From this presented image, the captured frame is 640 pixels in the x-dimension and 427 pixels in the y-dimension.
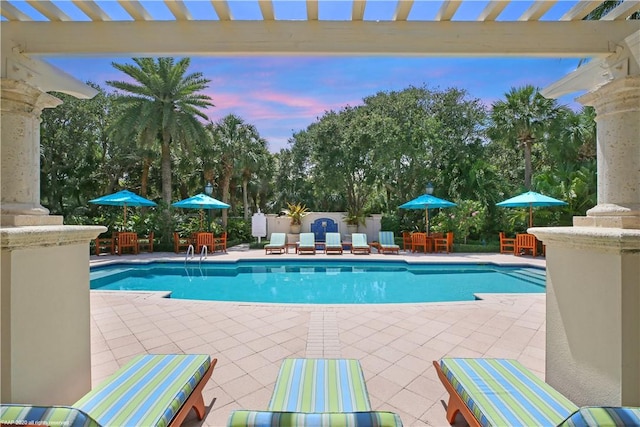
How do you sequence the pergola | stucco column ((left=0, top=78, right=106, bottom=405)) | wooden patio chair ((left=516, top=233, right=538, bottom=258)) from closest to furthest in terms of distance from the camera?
1. stucco column ((left=0, top=78, right=106, bottom=405))
2. the pergola
3. wooden patio chair ((left=516, top=233, right=538, bottom=258))

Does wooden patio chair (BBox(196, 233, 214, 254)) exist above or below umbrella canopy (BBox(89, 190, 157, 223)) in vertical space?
below

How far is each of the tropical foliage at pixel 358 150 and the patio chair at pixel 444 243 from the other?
0.73 m

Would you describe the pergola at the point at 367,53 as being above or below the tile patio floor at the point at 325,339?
above

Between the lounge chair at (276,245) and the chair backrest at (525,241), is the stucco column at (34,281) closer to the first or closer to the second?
the lounge chair at (276,245)

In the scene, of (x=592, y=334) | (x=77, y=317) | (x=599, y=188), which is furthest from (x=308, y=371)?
(x=599, y=188)

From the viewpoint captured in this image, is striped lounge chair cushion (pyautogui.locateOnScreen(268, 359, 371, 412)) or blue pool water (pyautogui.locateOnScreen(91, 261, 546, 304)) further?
blue pool water (pyautogui.locateOnScreen(91, 261, 546, 304))

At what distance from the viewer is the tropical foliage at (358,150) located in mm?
14023

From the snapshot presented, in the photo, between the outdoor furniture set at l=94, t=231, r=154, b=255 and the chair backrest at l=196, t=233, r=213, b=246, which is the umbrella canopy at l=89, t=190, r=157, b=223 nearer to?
the outdoor furniture set at l=94, t=231, r=154, b=255

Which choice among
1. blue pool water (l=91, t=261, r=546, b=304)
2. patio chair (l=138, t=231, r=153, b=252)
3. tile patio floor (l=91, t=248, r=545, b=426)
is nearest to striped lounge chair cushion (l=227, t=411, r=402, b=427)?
tile patio floor (l=91, t=248, r=545, b=426)

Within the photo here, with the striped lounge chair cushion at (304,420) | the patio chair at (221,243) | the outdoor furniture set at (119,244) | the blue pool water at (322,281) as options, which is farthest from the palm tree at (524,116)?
the outdoor furniture set at (119,244)

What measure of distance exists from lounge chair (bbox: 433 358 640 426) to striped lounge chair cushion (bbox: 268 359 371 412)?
2.35 ft

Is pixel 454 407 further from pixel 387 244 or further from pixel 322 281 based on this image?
pixel 387 244

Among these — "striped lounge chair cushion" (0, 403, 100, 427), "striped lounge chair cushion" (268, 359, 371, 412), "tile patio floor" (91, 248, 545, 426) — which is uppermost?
"striped lounge chair cushion" (0, 403, 100, 427)

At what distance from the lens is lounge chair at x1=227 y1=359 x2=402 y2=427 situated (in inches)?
47.3
